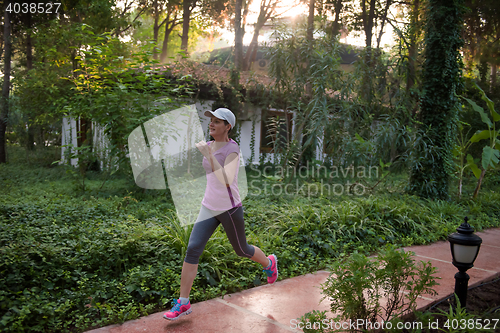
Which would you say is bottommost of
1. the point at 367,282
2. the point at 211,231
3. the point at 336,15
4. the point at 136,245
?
the point at 136,245

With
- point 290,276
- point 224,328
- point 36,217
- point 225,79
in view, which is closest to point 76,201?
point 36,217

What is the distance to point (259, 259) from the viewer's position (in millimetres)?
3619

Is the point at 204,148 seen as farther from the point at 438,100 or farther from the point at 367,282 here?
the point at 438,100

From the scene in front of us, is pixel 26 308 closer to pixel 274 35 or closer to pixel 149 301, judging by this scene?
pixel 149 301

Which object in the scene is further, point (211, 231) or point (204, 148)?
point (211, 231)

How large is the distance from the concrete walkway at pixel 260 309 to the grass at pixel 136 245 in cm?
17

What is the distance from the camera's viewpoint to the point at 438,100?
8961mm

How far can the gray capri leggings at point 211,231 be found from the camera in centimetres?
311

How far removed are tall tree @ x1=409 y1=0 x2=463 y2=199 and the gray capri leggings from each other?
6.92 m

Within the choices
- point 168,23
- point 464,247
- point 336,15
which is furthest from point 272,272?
Answer: point 168,23

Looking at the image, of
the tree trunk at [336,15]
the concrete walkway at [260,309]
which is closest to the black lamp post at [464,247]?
the concrete walkway at [260,309]

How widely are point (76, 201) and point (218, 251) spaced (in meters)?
4.06

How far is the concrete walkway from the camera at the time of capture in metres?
2.92

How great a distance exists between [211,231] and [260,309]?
0.86m
